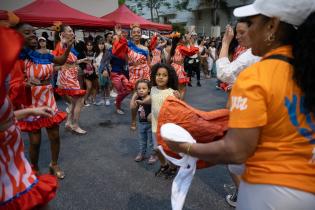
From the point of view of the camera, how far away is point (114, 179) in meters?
3.87

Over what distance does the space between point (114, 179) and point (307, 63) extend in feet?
10.1

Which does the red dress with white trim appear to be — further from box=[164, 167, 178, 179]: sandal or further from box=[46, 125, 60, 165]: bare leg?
box=[46, 125, 60, 165]: bare leg

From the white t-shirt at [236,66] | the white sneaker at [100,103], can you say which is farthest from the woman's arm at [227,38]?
the white sneaker at [100,103]

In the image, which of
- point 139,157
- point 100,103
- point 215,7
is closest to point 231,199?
point 139,157

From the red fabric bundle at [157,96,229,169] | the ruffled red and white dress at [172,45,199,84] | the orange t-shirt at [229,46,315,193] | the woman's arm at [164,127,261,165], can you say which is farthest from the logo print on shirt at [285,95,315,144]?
the ruffled red and white dress at [172,45,199,84]

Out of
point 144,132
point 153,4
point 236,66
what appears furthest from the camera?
point 153,4

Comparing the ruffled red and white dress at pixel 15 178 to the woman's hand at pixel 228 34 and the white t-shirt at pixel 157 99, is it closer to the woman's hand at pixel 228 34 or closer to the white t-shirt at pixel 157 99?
the woman's hand at pixel 228 34

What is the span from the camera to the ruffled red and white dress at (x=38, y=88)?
11.6 feet

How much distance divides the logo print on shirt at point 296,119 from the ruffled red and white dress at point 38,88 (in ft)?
9.55

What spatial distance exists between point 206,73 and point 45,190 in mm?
13757

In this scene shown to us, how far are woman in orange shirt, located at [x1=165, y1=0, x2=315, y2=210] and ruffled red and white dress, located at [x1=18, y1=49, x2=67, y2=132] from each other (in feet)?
8.61

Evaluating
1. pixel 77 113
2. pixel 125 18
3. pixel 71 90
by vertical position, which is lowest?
pixel 77 113

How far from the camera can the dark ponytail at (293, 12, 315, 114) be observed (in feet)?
4.04

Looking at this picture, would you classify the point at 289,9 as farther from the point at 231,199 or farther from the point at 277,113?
the point at 231,199
